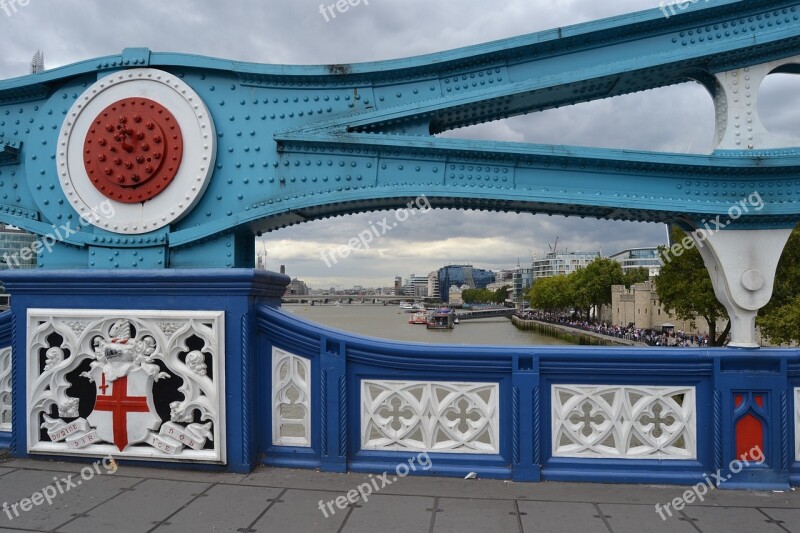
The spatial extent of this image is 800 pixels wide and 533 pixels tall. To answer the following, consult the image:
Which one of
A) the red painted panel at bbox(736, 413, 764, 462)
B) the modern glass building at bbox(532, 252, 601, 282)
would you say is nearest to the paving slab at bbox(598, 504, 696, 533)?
the red painted panel at bbox(736, 413, 764, 462)

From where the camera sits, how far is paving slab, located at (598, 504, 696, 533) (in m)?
3.51

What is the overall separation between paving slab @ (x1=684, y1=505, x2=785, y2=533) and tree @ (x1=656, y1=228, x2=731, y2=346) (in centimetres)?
2621

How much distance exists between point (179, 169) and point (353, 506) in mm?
3272

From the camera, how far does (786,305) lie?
2391 cm

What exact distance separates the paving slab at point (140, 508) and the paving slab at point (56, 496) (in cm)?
11

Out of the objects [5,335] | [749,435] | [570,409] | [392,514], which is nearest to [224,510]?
[392,514]

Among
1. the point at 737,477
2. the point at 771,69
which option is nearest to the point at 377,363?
the point at 737,477

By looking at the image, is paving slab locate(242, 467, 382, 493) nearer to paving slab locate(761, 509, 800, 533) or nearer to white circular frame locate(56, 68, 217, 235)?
white circular frame locate(56, 68, 217, 235)

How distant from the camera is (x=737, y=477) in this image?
4.30 meters

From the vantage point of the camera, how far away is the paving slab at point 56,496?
145 inches

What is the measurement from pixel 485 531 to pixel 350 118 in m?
3.55

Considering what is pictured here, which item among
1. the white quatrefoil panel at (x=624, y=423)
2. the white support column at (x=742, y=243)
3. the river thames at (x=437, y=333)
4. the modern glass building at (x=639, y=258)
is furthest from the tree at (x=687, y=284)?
the modern glass building at (x=639, y=258)

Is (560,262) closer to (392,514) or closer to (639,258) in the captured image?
(639,258)

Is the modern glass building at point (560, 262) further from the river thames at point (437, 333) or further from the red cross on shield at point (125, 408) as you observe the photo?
the red cross on shield at point (125, 408)
